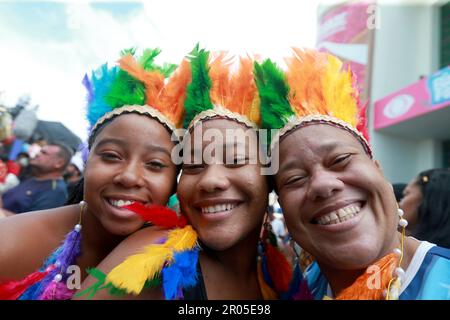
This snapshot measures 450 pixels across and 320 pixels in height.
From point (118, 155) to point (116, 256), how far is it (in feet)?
1.59

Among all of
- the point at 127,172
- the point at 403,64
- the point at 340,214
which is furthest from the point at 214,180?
the point at 403,64

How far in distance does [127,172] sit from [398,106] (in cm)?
850

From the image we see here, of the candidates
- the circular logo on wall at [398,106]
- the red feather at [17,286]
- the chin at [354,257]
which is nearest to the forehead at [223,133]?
the chin at [354,257]

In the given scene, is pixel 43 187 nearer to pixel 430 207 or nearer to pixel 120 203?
pixel 120 203

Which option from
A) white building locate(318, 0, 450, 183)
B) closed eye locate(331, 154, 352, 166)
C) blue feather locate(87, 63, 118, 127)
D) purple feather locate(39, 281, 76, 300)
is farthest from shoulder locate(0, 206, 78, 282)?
white building locate(318, 0, 450, 183)

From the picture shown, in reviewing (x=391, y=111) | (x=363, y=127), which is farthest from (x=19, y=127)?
(x=391, y=111)

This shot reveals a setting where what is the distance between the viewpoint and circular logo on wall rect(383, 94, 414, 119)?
8258 mm

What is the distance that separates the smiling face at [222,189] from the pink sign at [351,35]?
29.4ft

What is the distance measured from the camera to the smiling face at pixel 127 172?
5.33ft

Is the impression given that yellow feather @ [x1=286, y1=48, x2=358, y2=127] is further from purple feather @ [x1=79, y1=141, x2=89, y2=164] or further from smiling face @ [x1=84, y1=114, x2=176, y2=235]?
purple feather @ [x1=79, y1=141, x2=89, y2=164]

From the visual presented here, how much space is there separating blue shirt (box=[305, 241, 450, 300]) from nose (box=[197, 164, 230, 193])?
0.78 metres

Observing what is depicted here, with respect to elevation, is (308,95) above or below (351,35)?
below

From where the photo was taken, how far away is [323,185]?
1389mm
